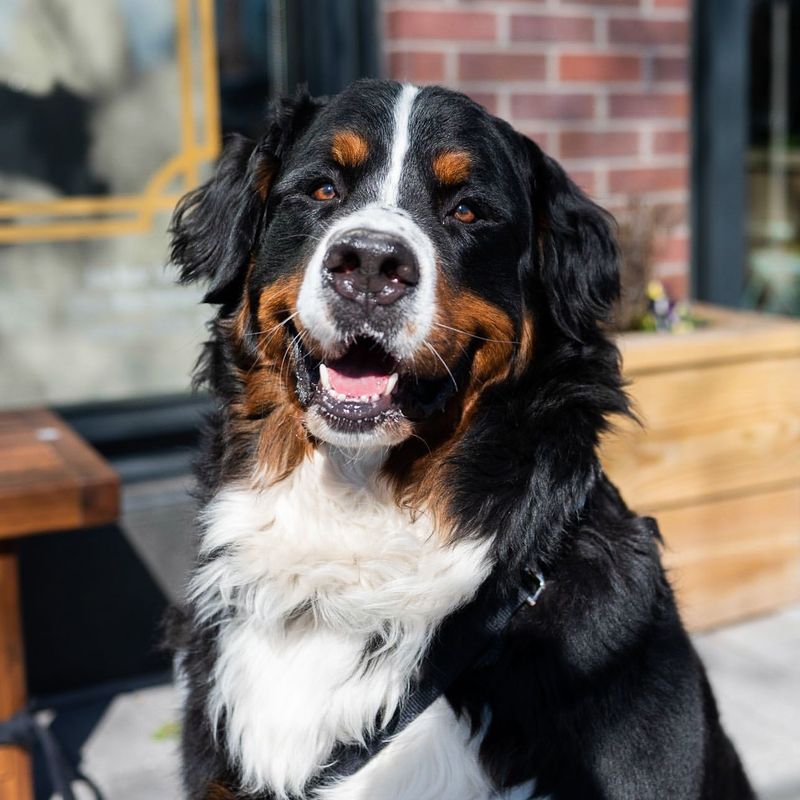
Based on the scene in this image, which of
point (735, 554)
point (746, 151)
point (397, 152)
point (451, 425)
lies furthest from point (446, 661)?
point (746, 151)

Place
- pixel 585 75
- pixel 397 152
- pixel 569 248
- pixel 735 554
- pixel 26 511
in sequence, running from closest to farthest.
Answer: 1. pixel 397 152
2. pixel 569 248
3. pixel 26 511
4. pixel 735 554
5. pixel 585 75

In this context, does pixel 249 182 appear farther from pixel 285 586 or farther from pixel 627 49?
pixel 627 49

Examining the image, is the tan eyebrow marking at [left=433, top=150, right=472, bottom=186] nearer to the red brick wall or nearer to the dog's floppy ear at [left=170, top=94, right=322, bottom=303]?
the dog's floppy ear at [left=170, top=94, right=322, bottom=303]

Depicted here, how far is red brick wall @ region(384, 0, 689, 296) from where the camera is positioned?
4.31 metres

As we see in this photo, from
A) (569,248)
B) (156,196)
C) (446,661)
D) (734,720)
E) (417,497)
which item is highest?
(569,248)

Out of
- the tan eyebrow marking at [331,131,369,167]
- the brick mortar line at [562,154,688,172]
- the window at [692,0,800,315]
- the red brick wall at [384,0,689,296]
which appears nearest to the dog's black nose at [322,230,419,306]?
the tan eyebrow marking at [331,131,369,167]

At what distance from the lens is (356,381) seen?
2223 mm

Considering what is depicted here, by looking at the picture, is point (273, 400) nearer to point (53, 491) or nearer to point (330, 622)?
point (330, 622)

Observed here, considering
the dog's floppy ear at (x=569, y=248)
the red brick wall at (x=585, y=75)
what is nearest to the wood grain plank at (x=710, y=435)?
the red brick wall at (x=585, y=75)

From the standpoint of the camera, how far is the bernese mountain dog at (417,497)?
209 cm

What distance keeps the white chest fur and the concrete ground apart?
3.62ft

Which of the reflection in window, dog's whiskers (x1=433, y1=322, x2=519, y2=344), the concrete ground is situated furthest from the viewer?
the reflection in window

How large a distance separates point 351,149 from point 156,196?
7.33 ft

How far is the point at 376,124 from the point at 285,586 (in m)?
0.93
